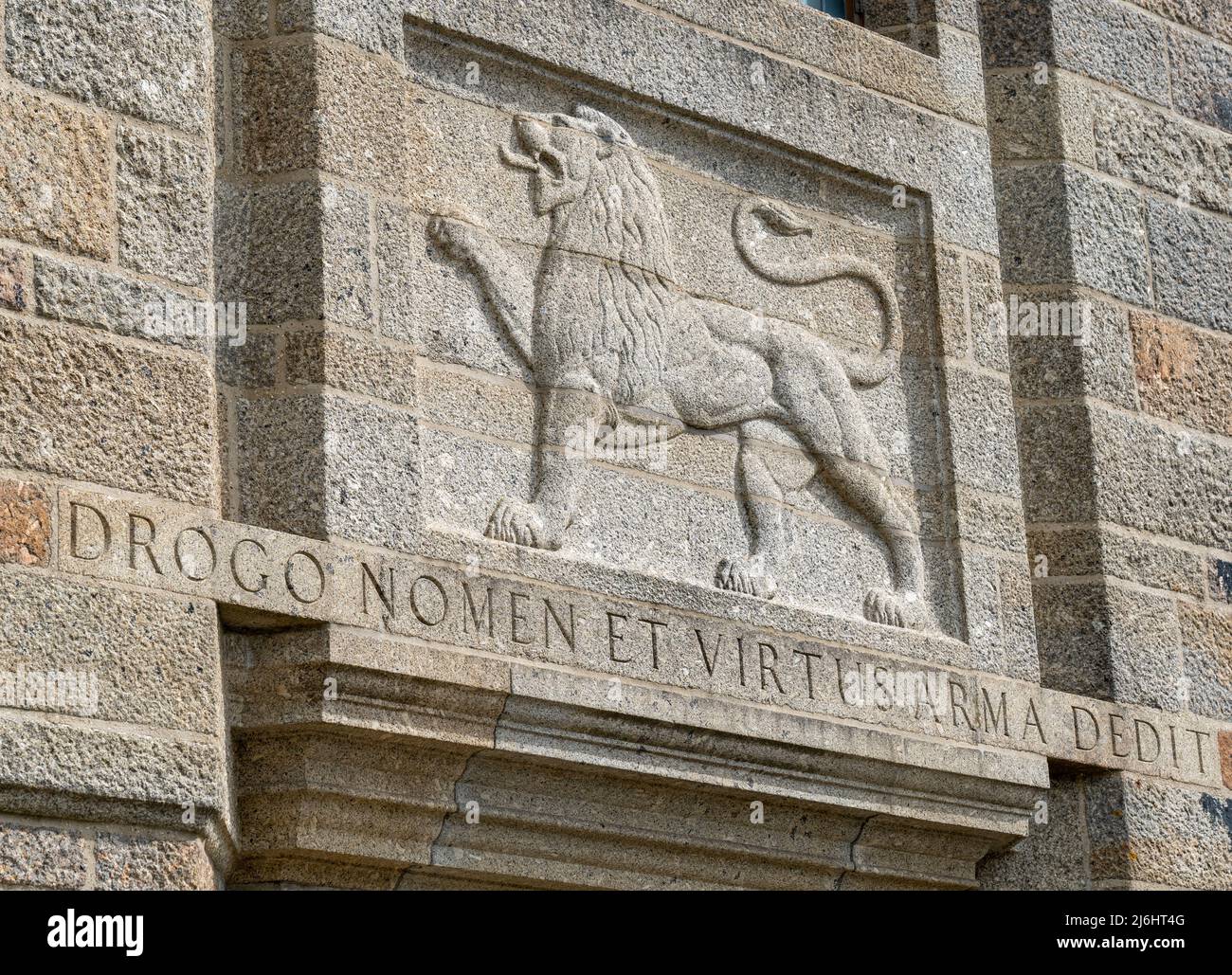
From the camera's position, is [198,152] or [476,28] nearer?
[198,152]

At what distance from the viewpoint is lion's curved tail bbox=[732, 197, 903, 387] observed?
256 inches

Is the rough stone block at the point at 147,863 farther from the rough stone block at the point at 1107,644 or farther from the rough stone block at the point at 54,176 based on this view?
the rough stone block at the point at 1107,644

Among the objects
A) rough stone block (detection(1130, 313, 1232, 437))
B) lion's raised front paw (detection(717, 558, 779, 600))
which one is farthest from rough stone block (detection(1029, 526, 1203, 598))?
lion's raised front paw (detection(717, 558, 779, 600))

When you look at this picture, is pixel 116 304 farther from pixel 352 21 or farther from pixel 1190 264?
pixel 1190 264

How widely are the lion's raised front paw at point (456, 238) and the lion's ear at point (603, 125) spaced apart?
52 cm

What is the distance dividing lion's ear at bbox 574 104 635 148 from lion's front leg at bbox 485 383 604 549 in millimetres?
712

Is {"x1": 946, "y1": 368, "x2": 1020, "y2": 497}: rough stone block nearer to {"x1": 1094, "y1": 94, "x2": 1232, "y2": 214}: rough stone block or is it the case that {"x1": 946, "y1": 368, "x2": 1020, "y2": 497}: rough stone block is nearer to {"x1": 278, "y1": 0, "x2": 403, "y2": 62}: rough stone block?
{"x1": 1094, "y1": 94, "x2": 1232, "y2": 214}: rough stone block

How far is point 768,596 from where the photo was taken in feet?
20.2

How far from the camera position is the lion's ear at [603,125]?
6.20 m

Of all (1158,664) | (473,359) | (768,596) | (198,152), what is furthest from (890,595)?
(198,152)

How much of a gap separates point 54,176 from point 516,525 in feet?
4.46

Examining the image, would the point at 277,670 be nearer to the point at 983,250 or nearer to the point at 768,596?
the point at 768,596

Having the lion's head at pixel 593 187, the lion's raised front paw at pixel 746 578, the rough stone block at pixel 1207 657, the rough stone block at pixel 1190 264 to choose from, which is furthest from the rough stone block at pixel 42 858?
the rough stone block at pixel 1190 264
